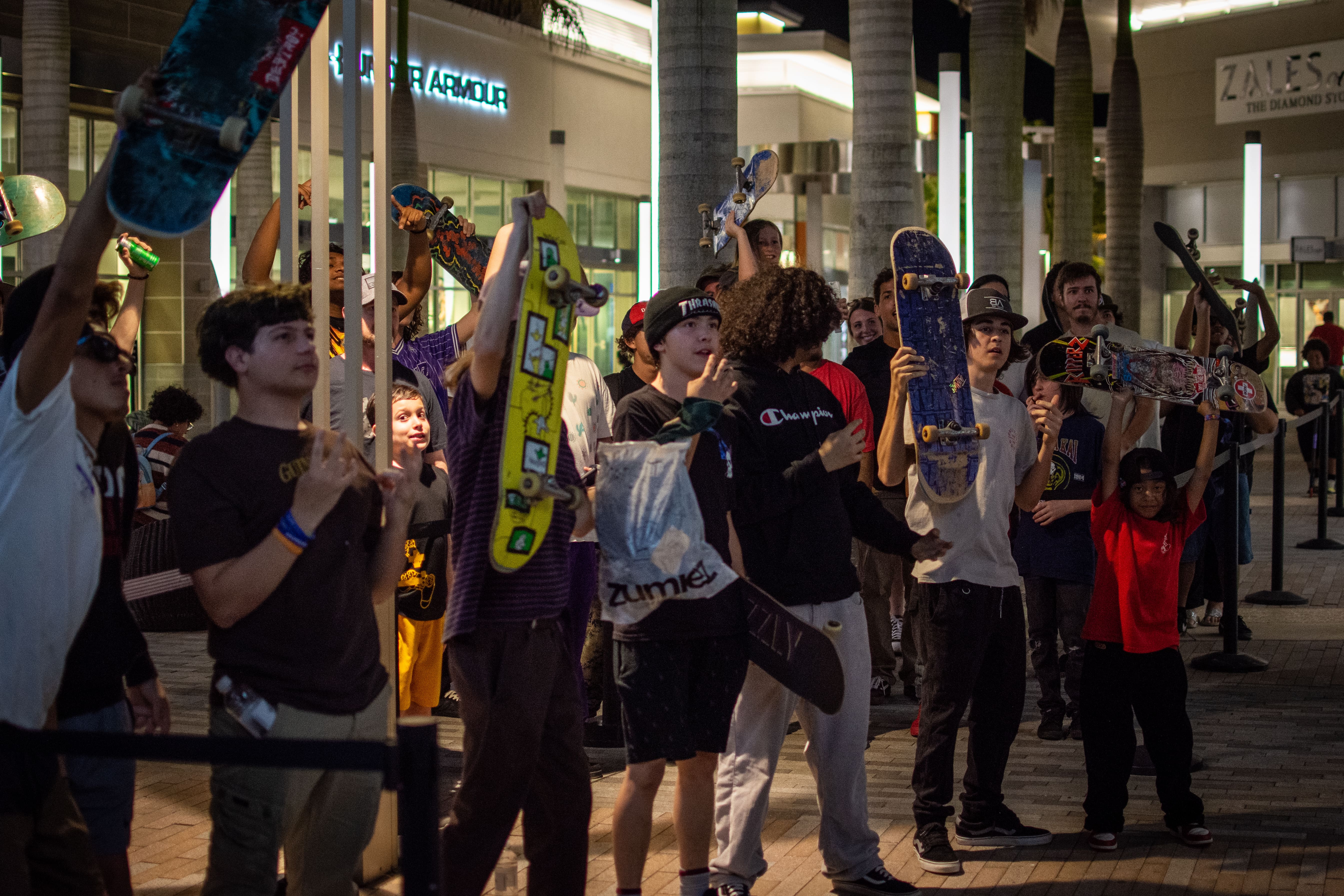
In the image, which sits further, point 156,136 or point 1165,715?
point 1165,715

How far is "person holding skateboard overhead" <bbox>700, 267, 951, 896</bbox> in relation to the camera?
421 centimetres

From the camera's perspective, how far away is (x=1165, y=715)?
16.2 ft

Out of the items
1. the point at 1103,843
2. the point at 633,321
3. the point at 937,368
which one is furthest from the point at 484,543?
the point at 633,321

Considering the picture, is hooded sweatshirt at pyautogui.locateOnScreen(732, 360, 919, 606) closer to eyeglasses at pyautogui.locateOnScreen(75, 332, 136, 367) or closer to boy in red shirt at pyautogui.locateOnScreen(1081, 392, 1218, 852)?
boy in red shirt at pyautogui.locateOnScreen(1081, 392, 1218, 852)

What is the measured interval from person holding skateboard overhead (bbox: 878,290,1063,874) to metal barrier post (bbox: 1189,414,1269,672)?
3084mm

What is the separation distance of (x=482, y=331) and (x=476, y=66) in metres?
22.5

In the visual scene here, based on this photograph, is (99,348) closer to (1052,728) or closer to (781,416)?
(781,416)

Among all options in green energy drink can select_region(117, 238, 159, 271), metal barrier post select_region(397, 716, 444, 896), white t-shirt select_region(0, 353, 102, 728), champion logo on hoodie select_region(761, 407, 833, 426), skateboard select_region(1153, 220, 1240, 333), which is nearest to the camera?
metal barrier post select_region(397, 716, 444, 896)

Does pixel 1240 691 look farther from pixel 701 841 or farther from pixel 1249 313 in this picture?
pixel 701 841

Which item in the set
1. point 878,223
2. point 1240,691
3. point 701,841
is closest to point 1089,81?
point 878,223

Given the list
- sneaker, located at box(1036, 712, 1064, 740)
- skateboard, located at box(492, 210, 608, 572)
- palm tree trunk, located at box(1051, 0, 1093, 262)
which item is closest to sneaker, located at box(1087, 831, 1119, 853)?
sneaker, located at box(1036, 712, 1064, 740)

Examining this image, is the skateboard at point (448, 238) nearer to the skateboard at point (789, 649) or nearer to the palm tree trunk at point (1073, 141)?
the skateboard at point (789, 649)

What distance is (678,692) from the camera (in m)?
3.84

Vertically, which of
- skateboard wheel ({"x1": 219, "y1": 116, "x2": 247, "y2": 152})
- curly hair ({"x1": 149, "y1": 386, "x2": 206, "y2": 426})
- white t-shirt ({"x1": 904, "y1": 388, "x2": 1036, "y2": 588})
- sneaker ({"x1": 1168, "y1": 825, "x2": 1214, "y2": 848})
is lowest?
sneaker ({"x1": 1168, "y1": 825, "x2": 1214, "y2": 848})
